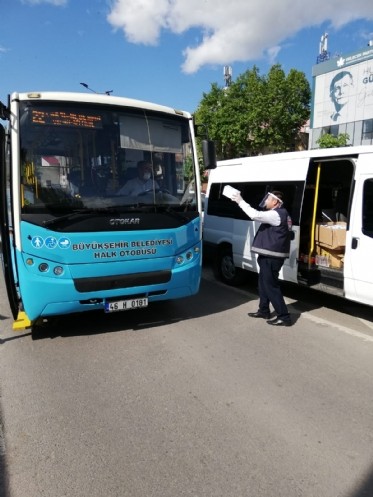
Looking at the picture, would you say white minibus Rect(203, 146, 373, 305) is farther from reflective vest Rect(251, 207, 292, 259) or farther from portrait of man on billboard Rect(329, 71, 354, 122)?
portrait of man on billboard Rect(329, 71, 354, 122)

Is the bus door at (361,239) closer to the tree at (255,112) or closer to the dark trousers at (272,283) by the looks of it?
the dark trousers at (272,283)

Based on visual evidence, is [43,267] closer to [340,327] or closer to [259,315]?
[259,315]

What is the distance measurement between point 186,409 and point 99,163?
280 centimetres

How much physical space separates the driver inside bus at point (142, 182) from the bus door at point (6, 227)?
1331mm

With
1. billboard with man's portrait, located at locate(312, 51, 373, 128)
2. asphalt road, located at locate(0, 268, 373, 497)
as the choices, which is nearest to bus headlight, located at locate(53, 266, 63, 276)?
asphalt road, located at locate(0, 268, 373, 497)

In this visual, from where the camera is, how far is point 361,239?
16.6 ft

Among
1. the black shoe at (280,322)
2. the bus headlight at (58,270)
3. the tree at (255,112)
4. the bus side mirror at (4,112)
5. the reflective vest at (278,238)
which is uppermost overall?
the tree at (255,112)

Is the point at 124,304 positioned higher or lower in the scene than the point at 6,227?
lower

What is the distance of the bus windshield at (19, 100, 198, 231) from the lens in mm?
4270

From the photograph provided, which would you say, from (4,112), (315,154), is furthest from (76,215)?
(315,154)

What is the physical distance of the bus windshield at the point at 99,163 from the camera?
4270mm

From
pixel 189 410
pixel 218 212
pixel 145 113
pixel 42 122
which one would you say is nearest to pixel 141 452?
pixel 189 410

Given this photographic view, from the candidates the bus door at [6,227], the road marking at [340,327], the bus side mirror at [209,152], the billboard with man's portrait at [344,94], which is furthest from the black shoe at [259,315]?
the billboard with man's portrait at [344,94]

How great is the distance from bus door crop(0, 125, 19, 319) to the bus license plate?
1173 millimetres
